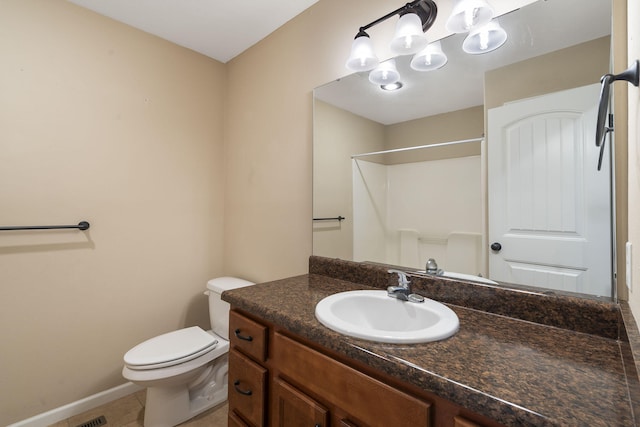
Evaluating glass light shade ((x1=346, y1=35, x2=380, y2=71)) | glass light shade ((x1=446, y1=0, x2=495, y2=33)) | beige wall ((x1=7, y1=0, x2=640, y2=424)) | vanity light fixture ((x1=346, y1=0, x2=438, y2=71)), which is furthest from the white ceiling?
glass light shade ((x1=446, y1=0, x2=495, y2=33))

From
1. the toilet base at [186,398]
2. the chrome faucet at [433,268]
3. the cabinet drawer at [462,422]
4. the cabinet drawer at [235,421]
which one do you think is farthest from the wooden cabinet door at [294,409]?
the toilet base at [186,398]

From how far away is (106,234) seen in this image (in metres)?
1.76

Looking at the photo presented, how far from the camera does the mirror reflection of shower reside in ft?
3.53

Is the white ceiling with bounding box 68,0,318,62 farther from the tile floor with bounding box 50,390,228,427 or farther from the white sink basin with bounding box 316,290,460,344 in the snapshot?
the tile floor with bounding box 50,390,228,427

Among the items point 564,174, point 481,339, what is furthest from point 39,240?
point 564,174

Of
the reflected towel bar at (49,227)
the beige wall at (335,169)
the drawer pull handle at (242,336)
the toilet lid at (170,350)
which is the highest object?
the beige wall at (335,169)

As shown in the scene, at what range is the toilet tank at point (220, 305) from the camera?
184 cm

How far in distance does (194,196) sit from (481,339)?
6.59 ft

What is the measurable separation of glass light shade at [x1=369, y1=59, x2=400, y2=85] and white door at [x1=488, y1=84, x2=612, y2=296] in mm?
473

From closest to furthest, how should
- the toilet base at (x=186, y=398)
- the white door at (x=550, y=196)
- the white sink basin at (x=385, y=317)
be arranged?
1. the white sink basin at (x=385, y=317)
2. the white door at (x=550, y=196)
3. the toilet base at (x=186, y=398)

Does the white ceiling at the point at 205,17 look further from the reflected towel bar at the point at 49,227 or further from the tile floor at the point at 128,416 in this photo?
the tile floor at the point at 128,416

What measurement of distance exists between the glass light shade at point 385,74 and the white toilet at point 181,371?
4.90 feet

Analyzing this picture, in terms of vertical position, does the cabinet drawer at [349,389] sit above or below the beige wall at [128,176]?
below

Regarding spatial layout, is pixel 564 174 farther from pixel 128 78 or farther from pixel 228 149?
pixel 128 78
